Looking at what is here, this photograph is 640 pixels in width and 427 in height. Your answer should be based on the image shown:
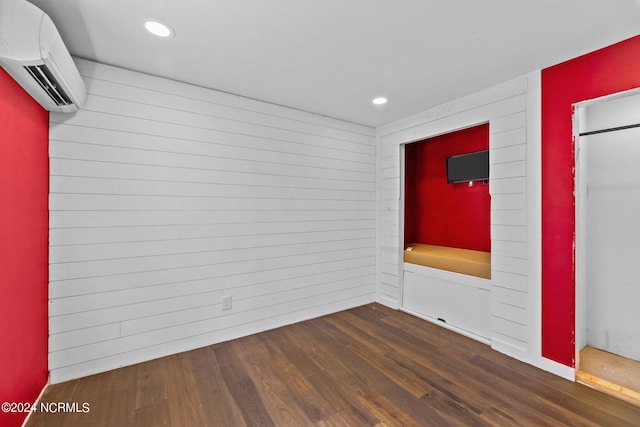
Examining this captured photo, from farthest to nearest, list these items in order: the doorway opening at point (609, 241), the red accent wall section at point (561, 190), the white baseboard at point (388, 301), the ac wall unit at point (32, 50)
Result: the white baseboard at point (388, 301) → the doorway opening at point (609, 241) → the red accent wall section at point (561, 190) → the ac wall unit at point (32, 50)

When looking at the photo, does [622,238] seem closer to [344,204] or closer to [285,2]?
[344,204]

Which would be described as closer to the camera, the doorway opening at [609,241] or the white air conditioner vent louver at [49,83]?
A: the white air conditioner vent louver at [49,83]

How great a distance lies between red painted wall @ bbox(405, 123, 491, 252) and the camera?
3.37m

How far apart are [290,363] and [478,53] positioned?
9.58 feet

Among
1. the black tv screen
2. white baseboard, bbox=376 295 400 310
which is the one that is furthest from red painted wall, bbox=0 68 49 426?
the black tv screen

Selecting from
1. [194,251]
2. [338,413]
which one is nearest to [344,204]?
[194,251]

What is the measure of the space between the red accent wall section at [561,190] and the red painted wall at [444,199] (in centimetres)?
95

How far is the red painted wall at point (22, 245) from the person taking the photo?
4.80ft

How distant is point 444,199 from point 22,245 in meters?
4.10

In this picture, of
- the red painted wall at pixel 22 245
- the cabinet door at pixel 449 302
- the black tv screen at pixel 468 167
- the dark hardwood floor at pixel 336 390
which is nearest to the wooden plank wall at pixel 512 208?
the cabinet door at pixel 449 302

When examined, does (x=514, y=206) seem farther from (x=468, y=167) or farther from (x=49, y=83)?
(x=49, y=83)

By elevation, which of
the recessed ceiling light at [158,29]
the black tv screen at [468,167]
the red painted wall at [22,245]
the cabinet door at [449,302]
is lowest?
the cabinet door at [449,302]

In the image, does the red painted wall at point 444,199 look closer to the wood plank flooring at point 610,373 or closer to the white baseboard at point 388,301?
the white baseboard at point 388,301

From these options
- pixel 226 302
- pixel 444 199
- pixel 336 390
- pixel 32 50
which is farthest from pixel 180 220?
pixel 444 199
